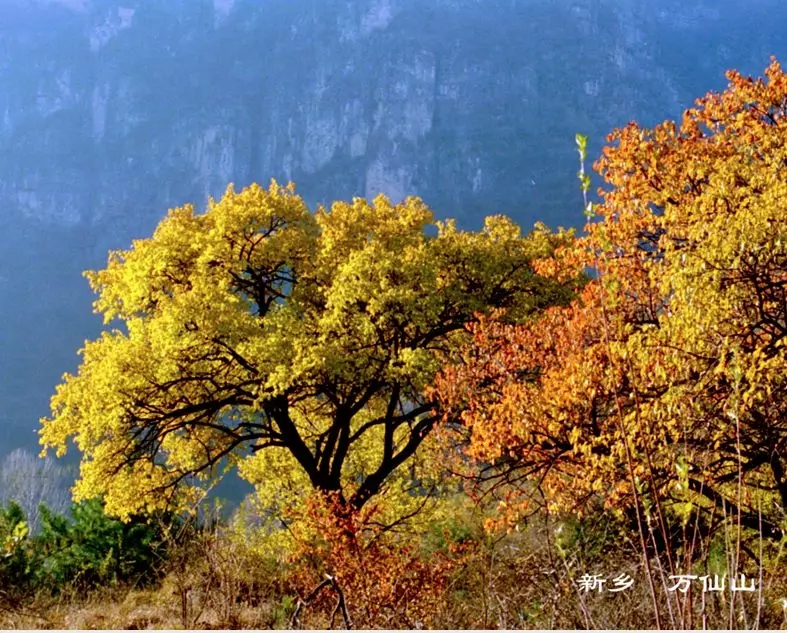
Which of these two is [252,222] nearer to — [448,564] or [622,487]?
[448,564]

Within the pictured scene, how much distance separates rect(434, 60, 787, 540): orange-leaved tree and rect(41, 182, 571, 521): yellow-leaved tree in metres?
2.87

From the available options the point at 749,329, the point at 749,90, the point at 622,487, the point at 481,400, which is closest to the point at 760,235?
the point at 749,329

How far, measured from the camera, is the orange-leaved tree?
8.53 metres

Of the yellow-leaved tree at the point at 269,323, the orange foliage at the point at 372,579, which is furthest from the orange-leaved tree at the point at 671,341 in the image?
the yellow-leaved tree at the point at 269,323

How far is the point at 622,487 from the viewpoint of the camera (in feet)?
28.6

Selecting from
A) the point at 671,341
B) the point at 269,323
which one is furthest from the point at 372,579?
the point at 269,323

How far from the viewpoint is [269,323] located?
17125 mm

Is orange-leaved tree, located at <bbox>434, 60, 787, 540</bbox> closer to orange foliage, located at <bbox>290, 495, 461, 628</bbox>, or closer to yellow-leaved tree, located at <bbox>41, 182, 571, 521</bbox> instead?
orange foliage, located at <bbox>290, 495, 461, 628</bbox>

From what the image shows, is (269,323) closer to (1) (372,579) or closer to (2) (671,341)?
(1) (372,579)

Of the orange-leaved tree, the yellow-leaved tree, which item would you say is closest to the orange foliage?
the orange-leaved tree

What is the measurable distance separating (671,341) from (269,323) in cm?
1033

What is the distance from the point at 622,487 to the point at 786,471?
4.43 m

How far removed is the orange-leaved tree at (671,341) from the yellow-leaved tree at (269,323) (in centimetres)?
287

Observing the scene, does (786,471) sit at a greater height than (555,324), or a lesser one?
lesser
